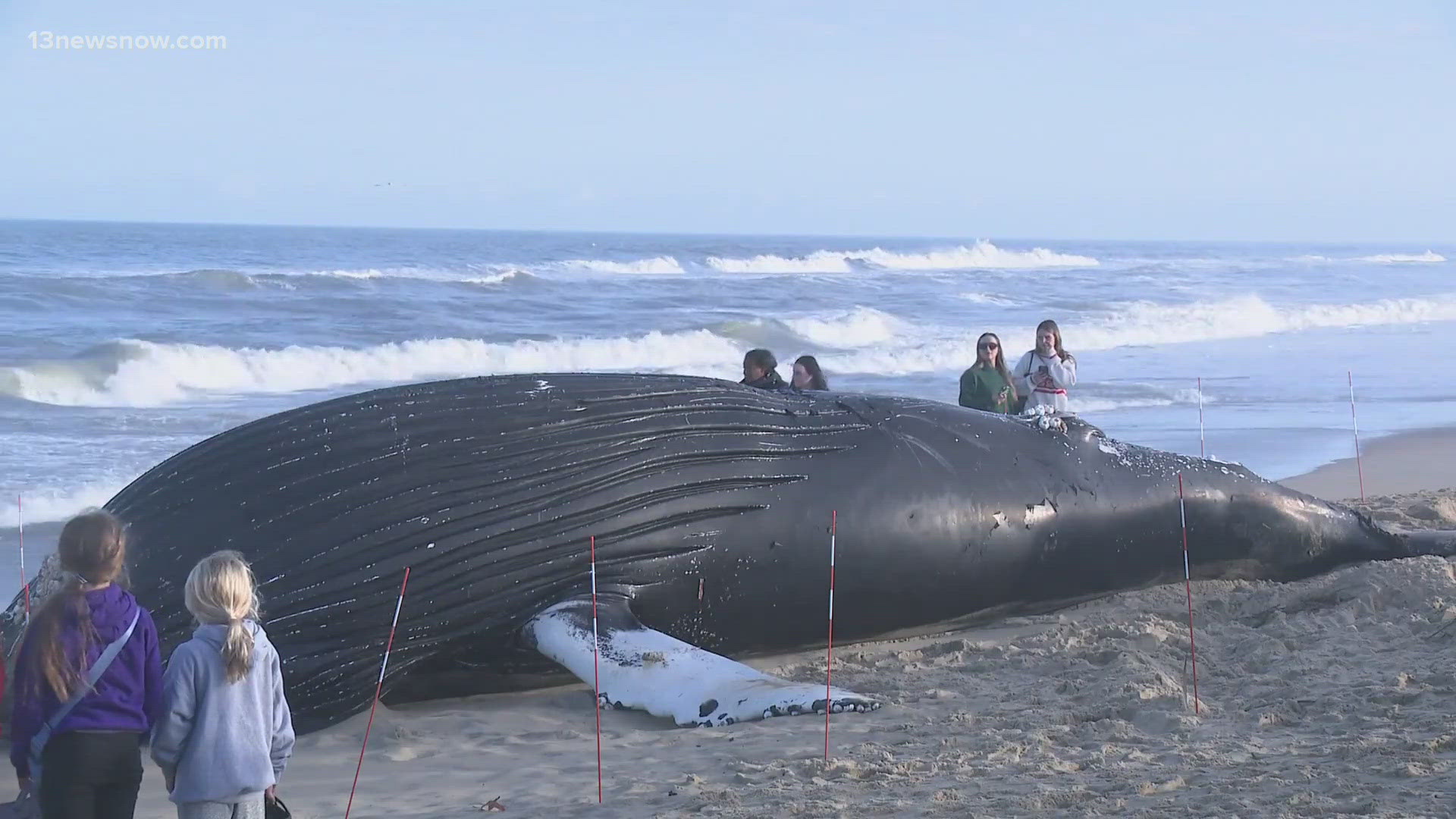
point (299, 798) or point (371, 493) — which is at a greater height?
point (371, 493)

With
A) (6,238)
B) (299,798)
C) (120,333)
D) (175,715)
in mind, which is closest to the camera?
(175,715)

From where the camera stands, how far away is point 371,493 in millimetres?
6473

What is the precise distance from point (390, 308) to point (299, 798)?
2849cm

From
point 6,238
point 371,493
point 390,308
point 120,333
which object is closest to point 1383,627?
point 371,493

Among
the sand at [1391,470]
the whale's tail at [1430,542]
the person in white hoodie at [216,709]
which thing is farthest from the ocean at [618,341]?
the person in white hoodie at [216,709]

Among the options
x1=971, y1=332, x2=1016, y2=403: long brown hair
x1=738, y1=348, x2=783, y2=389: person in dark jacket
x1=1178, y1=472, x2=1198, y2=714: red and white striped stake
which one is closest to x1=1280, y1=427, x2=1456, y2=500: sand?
x1=971, y1=332, x2=1016, y2=403: long brown hair

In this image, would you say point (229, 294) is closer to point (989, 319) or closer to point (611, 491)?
point (989, 319)

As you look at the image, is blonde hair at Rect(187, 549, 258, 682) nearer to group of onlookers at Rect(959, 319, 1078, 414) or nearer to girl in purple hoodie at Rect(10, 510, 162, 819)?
girl in purple hoodie at Rect(10, 510, 162, 819)

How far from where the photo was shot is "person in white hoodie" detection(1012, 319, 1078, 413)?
10289 mm

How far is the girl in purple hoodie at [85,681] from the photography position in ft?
13.1

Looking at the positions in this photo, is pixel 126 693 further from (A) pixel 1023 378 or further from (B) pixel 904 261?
(B) pixel 904 261

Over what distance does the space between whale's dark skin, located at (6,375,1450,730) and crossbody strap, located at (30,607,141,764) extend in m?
2.03

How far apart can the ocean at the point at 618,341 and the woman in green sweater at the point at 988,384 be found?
14.9 feet

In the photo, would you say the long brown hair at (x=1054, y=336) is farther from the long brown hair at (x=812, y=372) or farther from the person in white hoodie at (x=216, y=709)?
Result: the person in white hoodie at (x=216, y=709)
